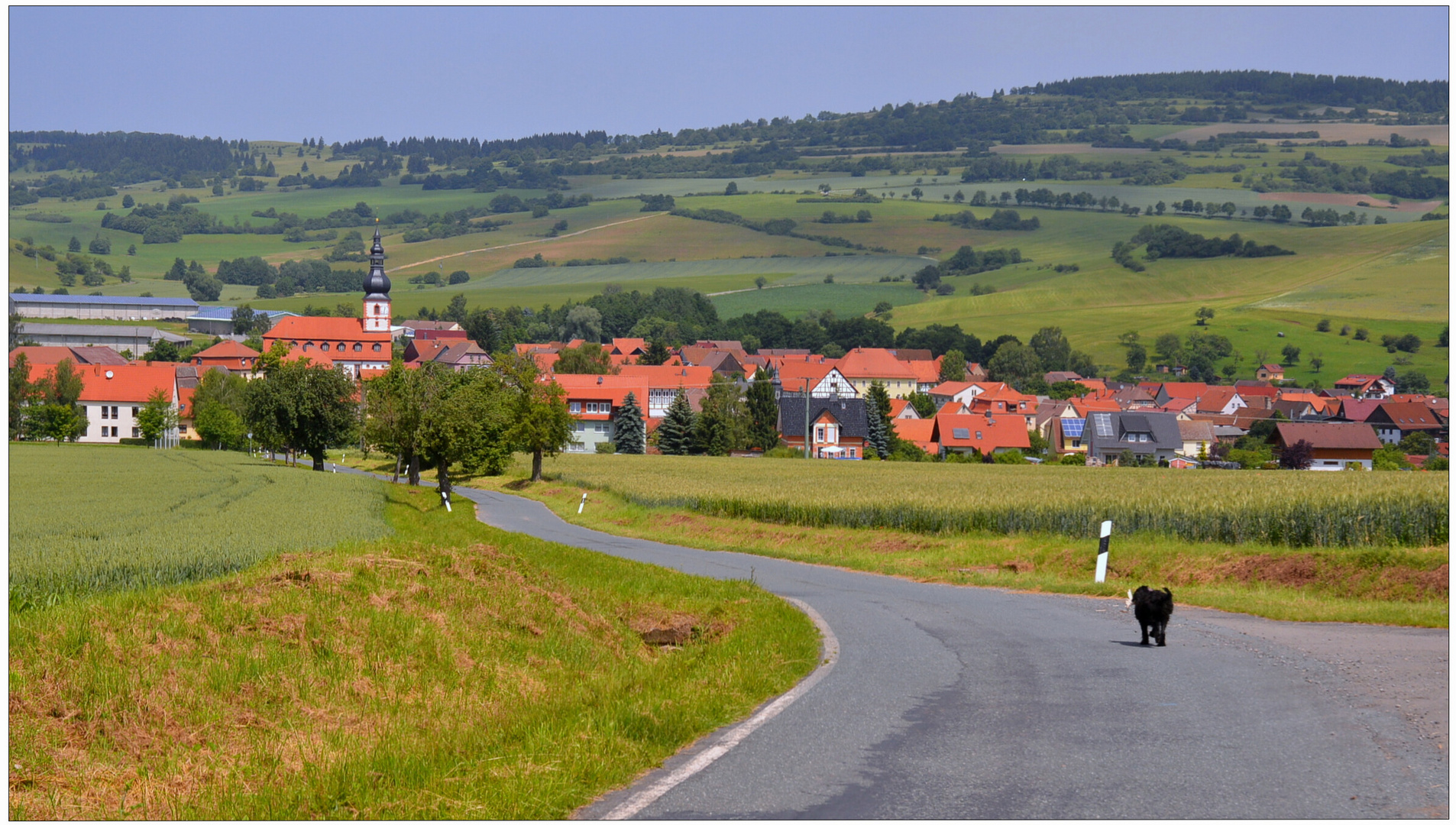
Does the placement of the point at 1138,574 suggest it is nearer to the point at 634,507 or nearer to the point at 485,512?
the point at 634,507

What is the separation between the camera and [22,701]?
909 centimetres

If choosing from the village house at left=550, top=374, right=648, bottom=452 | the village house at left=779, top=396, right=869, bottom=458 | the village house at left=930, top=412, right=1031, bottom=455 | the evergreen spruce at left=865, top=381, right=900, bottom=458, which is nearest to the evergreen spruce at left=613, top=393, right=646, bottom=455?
the village house at left=550, top=374, right=648, bottom=452

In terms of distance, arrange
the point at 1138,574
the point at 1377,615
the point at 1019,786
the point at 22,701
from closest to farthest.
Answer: the point at 1019,786
the point at 22,701
the point at 1377,615
the point at 1138,574

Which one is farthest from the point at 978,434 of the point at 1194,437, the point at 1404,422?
the point at 1404,422

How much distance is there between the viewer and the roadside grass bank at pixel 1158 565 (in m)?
18.8

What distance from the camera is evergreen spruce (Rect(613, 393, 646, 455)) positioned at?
348ft

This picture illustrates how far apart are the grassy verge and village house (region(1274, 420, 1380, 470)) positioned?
9099 cm

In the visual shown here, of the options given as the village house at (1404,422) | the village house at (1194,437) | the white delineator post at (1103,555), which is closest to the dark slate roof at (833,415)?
the village house at (1194,437)

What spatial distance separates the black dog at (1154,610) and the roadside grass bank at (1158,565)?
416cm

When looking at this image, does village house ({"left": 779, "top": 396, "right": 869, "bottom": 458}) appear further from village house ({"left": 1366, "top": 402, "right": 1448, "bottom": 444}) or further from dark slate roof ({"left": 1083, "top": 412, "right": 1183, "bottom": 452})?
village house ({"left": 1366, "top": 402, "right": 1448, "bottom": 444})

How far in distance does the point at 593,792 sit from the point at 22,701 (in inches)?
178

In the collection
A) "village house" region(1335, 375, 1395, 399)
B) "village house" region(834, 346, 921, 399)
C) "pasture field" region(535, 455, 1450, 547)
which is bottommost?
"village house" region(834, 346, 921, 399)

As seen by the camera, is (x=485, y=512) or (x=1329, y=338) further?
(x=1329, y=338)

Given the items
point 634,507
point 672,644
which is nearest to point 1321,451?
point 634,507
